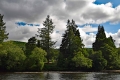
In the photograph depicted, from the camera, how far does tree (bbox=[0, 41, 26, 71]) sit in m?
74.3

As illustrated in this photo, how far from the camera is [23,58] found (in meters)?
77.7

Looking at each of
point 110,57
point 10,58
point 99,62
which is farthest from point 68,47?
point 10,58

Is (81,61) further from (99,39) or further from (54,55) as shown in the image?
(99,39)

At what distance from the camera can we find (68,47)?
93938mm

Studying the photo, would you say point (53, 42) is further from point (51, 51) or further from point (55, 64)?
point (55, 64)

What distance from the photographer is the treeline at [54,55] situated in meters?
76.3

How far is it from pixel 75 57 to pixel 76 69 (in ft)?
17.0

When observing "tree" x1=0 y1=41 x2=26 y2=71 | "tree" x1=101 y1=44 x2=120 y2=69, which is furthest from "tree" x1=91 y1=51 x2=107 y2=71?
"tree" x1=0 y1=41 x2=26 y2=71

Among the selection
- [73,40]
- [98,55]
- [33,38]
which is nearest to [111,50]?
[98,55]

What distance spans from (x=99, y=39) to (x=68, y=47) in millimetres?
20730

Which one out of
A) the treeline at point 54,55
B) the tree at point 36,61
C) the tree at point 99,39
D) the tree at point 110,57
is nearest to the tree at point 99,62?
the treeline at point 54,55

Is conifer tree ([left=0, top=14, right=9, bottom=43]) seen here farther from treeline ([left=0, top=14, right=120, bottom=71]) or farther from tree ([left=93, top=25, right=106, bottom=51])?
tree ([left=93, top=25, right=106, bottom=51])

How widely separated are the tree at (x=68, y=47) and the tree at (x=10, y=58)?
17693 mm

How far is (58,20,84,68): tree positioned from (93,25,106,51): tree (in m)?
13.3
